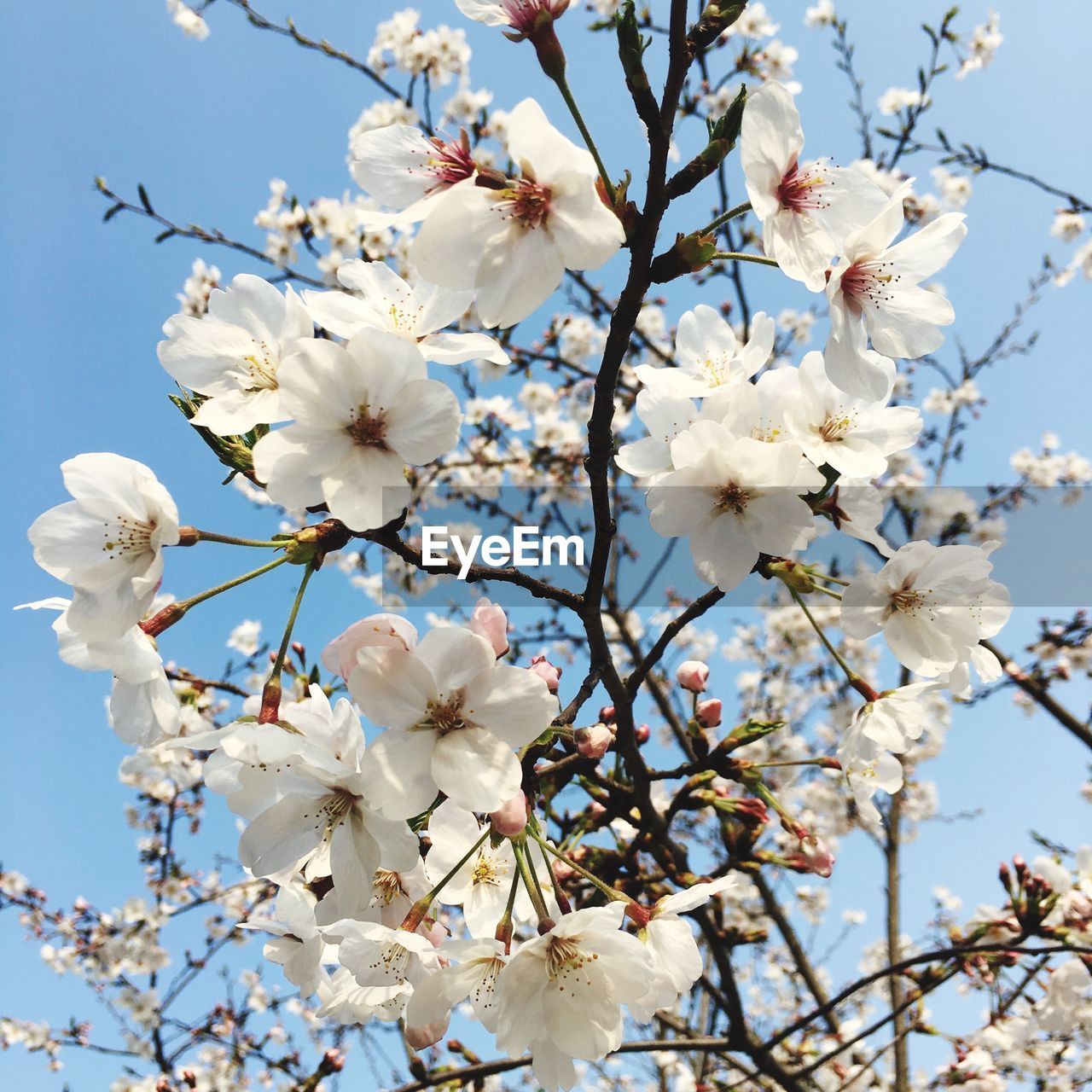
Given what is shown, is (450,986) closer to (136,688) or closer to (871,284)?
(136,688)

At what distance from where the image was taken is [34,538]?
994 mm

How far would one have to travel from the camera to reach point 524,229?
947mm

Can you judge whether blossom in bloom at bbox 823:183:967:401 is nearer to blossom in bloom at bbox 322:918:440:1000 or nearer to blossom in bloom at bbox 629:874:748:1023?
blossom in bloom at bbox 629:874:748:1023

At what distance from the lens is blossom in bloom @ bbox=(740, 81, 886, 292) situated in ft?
3.31

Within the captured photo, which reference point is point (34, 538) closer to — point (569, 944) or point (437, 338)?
point (437, 338)

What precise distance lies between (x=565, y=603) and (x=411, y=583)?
4.14m

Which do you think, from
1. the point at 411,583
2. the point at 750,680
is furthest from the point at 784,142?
the point at 750,680

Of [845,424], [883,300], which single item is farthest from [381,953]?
[883,300]

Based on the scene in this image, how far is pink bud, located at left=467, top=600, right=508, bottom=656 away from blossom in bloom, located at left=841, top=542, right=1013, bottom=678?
2.01 ft

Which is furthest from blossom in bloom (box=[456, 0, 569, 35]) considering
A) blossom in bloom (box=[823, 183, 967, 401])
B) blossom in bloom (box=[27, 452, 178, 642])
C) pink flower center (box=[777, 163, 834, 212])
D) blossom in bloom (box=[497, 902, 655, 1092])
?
blossom in bloom (box=[497, 902, 655, 1092])

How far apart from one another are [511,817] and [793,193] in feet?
3.23

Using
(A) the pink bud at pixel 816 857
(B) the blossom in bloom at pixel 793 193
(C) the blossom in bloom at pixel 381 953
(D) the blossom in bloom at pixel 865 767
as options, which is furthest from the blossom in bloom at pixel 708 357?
(A) the pink bud at pixel 816 857

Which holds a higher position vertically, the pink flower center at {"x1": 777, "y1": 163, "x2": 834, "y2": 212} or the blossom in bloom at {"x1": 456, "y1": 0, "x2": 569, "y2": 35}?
the blossom in bloom at {"x1": 456, "y1": 0, "x2": 569, "y2": 35}

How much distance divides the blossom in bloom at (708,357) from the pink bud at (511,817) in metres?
0.70
